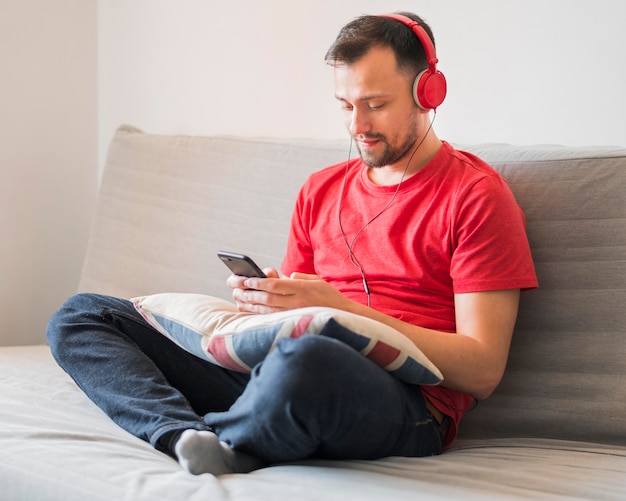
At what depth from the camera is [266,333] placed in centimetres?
120

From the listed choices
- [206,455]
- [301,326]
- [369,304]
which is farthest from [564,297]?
[206,455]

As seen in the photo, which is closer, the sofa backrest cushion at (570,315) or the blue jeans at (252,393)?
the blue jeans at (252,393)

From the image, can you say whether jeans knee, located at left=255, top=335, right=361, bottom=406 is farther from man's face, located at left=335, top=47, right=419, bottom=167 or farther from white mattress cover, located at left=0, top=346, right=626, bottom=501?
man's face, located at left=335, top=47, right=419, bottom=167

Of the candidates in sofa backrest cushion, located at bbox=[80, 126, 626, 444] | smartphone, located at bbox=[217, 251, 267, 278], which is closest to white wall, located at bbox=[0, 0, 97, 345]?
sofa backrest cushion, located at bbox=[80, 126, 626, 444]

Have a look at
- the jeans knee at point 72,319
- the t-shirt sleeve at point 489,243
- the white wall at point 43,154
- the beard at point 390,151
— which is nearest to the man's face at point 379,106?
the beard at point 390,151

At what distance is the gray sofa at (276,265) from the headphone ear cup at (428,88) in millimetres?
199

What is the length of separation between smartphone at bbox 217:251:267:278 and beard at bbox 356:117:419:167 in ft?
1.19

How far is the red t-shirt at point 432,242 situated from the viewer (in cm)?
142

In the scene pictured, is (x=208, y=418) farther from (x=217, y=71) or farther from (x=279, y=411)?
(x=217, y=71)

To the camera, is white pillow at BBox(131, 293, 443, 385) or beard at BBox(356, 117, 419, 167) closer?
white pillow at BBox(131, 293, 443, 385)

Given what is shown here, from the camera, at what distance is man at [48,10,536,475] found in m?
1.16

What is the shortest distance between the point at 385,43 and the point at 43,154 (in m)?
1.51

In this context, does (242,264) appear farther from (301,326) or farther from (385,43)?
(385,43)

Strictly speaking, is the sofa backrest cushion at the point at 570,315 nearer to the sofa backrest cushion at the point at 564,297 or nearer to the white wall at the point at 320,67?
the sofa backrest cushion at the point at 564,297
